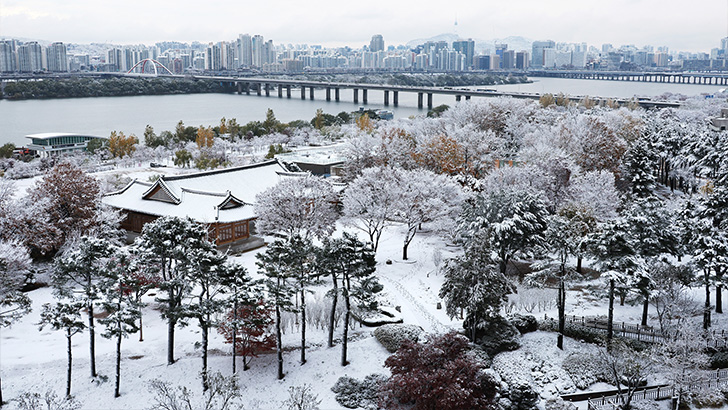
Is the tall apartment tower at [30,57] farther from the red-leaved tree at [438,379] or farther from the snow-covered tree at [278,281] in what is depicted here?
the red-leaved tree at [438,379]

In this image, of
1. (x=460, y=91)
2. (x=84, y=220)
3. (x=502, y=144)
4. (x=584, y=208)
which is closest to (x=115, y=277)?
(x=84, y=220)

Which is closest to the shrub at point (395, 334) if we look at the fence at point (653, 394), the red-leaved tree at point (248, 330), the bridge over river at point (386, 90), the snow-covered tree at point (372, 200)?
the red-leaved tree at point (248, 330)

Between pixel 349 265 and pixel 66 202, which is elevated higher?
pixel 66 202

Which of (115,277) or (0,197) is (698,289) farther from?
(0,197)

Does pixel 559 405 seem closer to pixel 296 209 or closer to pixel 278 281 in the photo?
pixel 278 281

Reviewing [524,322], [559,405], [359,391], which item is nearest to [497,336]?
[524,322]
